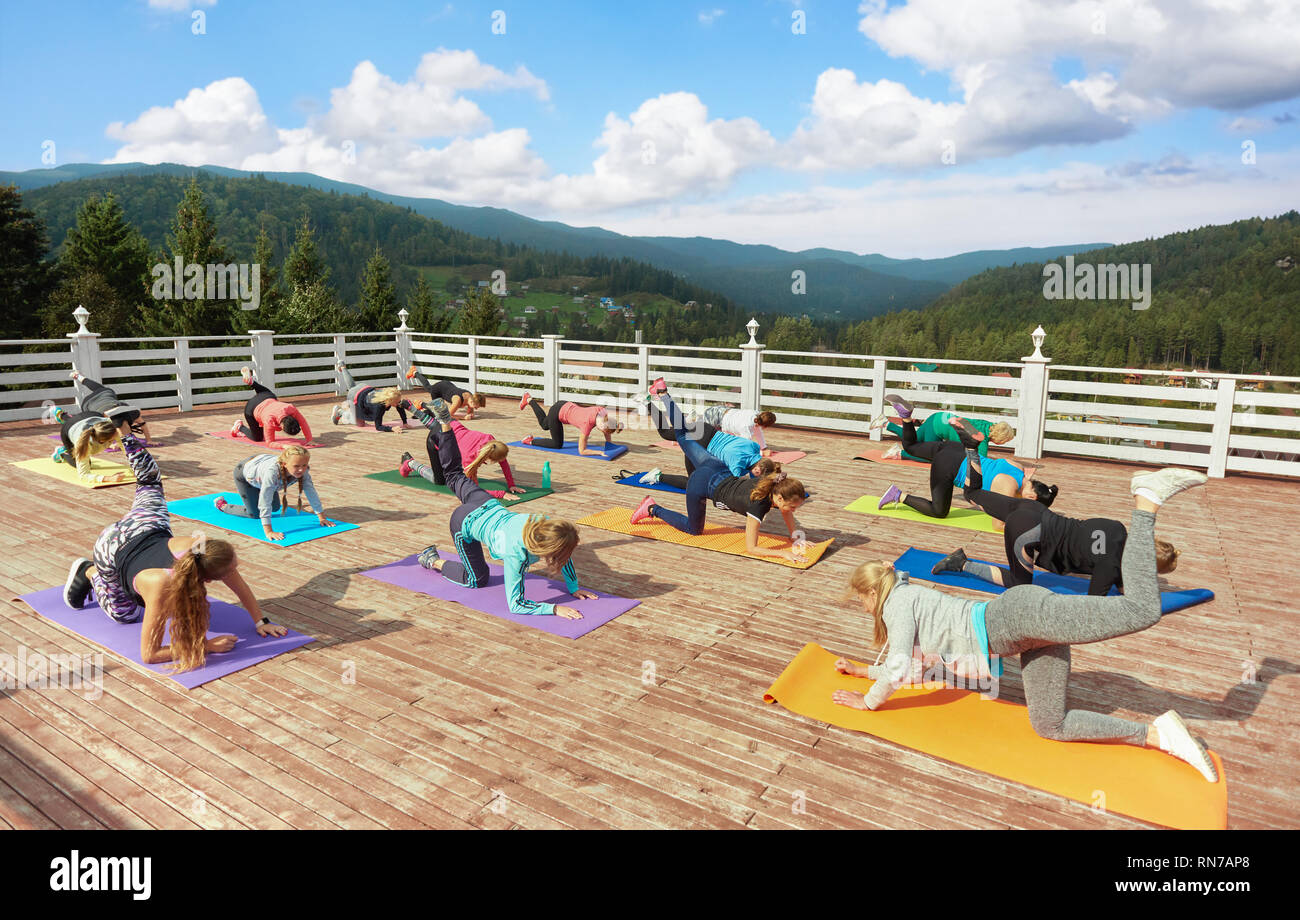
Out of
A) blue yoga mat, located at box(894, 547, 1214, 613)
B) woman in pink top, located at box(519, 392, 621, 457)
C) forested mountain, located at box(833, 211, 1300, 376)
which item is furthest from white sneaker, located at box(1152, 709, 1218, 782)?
forested mountain, located at box(833, 211, 1300, 376)

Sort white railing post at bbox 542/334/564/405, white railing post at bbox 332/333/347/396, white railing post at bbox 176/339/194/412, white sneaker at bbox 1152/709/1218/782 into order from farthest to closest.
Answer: white railing post at bbox 332/333/347/396 < white railing post at bbox 542/334/564/405 < white railing post at bbox 176/339/194/412 < white sneaker at bbox 1152/709/1218/782

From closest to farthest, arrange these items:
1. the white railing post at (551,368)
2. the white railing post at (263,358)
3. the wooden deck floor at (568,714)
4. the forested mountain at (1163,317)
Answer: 1. the wooden deck floor at (568,714)
2. the white railing post at (263,358)
3. the white railing post at (551,368)
4. the forested mountain at (1163,317)

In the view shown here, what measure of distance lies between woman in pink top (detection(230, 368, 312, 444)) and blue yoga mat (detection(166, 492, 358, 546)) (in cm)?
246

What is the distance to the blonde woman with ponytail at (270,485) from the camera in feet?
20.7

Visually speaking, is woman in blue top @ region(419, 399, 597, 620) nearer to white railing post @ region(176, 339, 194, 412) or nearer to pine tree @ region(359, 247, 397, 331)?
white railing post @ region(176, 339, 194, 412)

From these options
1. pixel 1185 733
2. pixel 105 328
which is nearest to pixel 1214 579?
pixel 1185 733

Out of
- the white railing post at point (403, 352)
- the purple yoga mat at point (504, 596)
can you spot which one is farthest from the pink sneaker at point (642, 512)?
the white railing post at point (403, 352)

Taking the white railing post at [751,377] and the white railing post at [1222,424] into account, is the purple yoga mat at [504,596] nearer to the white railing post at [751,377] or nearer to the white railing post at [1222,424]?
the white railing post at [751,377]

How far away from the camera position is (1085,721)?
3.48 metres

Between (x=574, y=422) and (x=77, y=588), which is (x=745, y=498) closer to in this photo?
(x=574, y=422)

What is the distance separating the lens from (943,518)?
772 cm

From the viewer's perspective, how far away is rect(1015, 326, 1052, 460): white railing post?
1084 cm

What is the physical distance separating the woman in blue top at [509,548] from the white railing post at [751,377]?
810 centimetres

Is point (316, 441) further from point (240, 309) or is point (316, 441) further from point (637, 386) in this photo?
point (240, 309)
